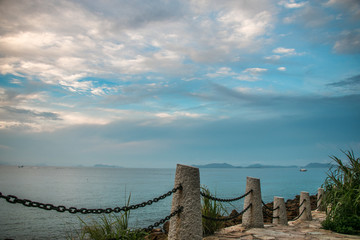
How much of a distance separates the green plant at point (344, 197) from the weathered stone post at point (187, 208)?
446cm

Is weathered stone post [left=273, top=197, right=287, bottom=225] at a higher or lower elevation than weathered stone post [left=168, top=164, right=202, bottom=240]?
lower

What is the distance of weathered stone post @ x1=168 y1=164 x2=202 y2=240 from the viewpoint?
15.5ft

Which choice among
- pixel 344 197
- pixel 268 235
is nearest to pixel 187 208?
pixel 268 235

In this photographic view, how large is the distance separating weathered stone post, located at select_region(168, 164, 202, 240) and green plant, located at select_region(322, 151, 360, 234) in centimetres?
446

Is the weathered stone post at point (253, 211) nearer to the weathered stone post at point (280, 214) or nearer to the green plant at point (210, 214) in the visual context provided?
the green plant at point (210, 214)

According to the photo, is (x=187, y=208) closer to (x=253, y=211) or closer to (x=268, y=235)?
(x=268, y=235)

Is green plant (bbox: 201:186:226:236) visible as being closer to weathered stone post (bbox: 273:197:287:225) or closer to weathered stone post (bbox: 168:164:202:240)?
weathered stone post (bbox: 168:164:202:240)

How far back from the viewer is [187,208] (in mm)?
4734

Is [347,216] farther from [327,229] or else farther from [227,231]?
[227,231]

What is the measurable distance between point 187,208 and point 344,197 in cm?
494

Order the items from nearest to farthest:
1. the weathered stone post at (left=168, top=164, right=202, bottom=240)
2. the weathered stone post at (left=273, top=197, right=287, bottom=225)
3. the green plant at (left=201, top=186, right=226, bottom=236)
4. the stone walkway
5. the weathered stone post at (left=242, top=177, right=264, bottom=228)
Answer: the weathered stone post at (left=168, top=164, right=202, bottom=240) < the stone walkway < the green plant at (left=201, top=186, right=226, bottom=236) < the weathered stone post at (left=242, top=177, right=264, bottom=228) < the weathered stone post at (left=273, top=197, right=287, bottom=225)

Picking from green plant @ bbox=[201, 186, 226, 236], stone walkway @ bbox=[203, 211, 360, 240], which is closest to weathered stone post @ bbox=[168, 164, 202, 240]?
stone walkway @ bbox=[203, 211, 360, 240]

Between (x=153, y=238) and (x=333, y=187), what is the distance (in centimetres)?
622

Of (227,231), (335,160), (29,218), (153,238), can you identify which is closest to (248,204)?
(227,231)
